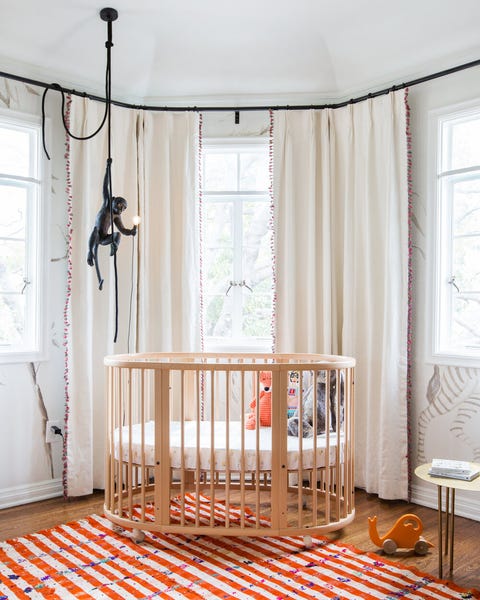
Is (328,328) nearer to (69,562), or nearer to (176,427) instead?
(176,427)

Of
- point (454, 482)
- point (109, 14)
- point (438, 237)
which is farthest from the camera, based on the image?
point (438, 237)

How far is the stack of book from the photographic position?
2.35 meters

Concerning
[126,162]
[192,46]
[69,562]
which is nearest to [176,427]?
[69,562]

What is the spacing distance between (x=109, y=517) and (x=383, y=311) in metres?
1.78

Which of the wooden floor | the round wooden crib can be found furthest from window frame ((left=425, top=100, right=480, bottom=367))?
the wooden floor

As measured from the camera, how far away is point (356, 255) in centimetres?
355

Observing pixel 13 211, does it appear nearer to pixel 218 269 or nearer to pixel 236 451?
pixel 218 269

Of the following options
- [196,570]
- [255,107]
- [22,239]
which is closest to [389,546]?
[196,570]

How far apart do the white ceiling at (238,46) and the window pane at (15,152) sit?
0.33 meters

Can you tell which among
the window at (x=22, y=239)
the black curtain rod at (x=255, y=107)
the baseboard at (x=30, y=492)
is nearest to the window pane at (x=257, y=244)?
the black curtain rod at (x=255, y=107)

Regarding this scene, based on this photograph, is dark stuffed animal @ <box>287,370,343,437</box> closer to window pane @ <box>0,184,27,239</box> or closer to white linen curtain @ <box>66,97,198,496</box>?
white linen curtain @ <box>66,97,198,496</box>

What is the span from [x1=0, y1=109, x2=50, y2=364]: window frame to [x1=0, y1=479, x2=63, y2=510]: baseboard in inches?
26.9

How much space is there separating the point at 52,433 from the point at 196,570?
137 cm

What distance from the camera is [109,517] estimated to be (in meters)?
2.80
